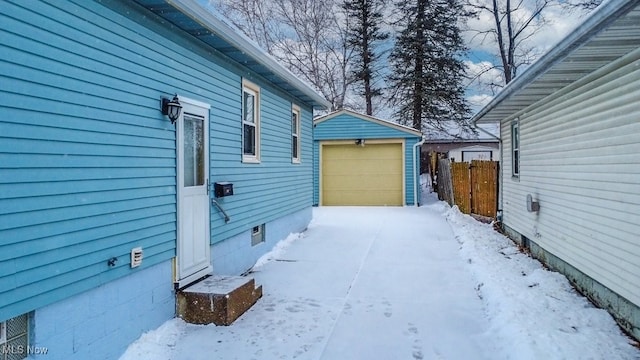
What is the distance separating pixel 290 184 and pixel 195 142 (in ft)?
13.9

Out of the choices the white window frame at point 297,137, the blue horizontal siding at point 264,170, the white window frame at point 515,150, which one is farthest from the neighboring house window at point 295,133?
the white window frame at point 515,150

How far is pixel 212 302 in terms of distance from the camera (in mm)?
4469

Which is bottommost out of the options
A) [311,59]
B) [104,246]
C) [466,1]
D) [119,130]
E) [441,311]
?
[441,311]

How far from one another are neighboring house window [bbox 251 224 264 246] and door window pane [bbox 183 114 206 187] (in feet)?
6.98

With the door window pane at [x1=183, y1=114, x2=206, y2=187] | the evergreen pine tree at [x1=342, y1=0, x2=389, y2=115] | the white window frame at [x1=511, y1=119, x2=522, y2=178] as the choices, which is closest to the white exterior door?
the door window pane at [x1=183, y1=114, x2=206, y2=187]

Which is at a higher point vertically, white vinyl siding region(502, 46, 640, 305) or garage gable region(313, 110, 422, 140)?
garage gable region(313, 110, 422, 140)

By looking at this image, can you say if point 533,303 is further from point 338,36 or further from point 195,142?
point 338,36

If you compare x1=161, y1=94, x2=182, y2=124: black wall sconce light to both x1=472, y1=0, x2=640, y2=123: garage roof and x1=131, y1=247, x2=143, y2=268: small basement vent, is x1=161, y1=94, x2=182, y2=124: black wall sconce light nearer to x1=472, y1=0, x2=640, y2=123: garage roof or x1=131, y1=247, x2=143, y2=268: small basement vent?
x1=131, y1=247, x2=143, y2=268: small basement vent

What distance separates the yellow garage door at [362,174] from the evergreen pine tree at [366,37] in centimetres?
919

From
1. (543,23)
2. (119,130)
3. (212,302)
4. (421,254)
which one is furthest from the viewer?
(543,23)

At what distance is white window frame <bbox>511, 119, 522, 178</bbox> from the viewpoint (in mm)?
9117

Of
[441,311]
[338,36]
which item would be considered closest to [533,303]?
[441,311]

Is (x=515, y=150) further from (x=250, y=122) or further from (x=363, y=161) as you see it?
(x=363, y=161)

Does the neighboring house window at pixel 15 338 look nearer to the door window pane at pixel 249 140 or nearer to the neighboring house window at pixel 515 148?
the door window pane at pixel 249 140
